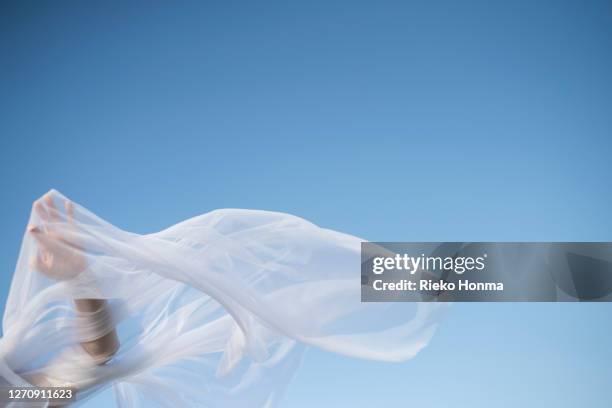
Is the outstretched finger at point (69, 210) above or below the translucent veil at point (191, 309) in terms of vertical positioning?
above

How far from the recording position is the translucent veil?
5.66 ft

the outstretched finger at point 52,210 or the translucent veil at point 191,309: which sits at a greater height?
the outstretched finger at point 52,210

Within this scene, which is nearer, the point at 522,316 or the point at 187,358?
the point at 187,358

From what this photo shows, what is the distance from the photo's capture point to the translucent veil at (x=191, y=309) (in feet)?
5.66

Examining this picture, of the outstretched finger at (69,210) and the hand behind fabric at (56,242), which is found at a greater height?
the outstretched finger at (69,210)

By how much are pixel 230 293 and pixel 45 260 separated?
0.49m

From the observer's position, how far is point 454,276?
7.77ft

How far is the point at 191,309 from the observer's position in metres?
1.91

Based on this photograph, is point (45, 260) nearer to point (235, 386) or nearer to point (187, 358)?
point (187, 358)

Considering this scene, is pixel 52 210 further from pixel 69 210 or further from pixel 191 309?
pixel 191 309

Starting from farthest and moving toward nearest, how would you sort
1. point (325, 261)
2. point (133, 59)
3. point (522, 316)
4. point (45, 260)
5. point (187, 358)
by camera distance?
point (133, 59), point (522, 316), point (187, 358), point (325, 261), point (45, 260)

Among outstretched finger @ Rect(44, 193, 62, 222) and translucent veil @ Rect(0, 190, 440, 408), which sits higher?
outstretched finger @ Rect(44, 193, 62, 222)

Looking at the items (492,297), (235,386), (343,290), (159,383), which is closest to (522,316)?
(492,297)

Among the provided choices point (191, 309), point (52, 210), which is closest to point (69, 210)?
point (52, 210)
